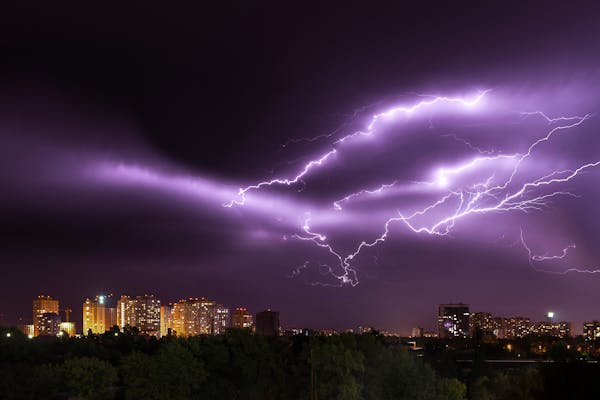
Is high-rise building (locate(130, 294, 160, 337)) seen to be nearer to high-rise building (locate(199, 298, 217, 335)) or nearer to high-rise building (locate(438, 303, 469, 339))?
high-rise building (locate(199, 298, 217, 335))

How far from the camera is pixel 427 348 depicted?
52.2 meters

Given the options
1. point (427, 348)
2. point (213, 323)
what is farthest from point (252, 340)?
point (213, 323)

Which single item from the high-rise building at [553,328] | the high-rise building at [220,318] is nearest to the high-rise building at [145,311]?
the high-rise building at [220,318]

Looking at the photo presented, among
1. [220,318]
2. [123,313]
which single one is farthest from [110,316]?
[220,318]

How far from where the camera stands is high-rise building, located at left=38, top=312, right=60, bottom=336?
112625mm

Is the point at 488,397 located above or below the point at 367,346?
below

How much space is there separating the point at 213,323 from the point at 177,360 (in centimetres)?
9109

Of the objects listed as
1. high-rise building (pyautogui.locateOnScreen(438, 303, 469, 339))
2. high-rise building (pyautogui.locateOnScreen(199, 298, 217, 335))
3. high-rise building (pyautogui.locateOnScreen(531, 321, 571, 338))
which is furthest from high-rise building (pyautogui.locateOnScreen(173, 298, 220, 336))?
high-rise building (pyautogui.locateOnScreen(531, 321, 571, 338))

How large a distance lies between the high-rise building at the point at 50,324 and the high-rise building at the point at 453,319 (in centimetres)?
5752

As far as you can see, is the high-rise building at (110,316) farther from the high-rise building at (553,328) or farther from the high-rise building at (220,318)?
the high-rise building at (553,328)

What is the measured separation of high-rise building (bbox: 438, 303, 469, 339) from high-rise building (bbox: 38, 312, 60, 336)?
189 ft

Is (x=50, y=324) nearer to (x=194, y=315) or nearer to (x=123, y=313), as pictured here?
(x=123, y=313)

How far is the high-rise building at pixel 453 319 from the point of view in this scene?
106m

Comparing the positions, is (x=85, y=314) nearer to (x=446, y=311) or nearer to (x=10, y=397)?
(x=446, y=311)
